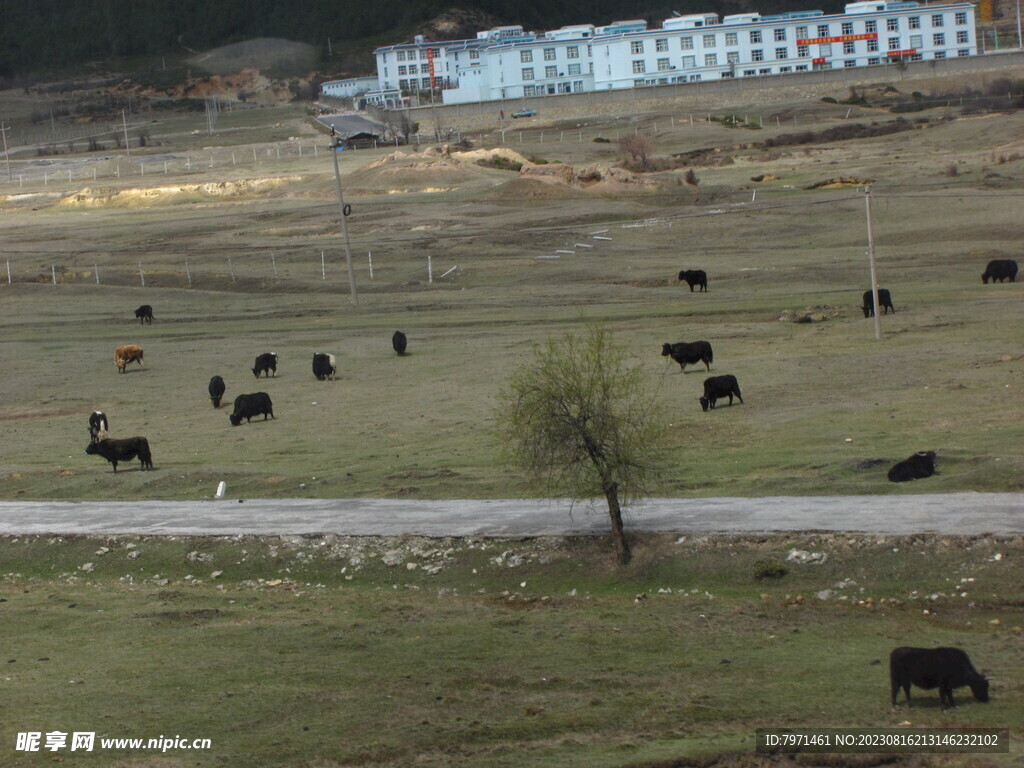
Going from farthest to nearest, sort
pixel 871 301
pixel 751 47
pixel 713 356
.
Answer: pixel 751 47, pixel 871 301, pixel 713 356

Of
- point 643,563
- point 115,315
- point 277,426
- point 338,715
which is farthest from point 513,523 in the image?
point 115,315

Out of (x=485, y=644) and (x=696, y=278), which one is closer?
(x=485, y=644)

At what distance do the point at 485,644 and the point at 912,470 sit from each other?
28.6 ft

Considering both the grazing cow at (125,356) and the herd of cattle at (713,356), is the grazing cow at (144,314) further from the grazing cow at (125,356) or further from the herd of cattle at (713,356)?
the herd of cattle at (713,356)

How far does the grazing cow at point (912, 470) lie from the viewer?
20.8 metres

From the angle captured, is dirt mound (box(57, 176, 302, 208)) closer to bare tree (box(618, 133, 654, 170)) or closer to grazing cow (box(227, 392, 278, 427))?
bare tree (box(618, 133, 654, 170))

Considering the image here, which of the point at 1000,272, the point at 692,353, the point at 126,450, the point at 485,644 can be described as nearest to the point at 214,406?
the point at 126,450

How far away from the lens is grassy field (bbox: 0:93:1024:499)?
1017 inches

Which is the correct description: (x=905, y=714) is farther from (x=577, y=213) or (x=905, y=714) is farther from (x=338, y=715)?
(x=577, y=213)

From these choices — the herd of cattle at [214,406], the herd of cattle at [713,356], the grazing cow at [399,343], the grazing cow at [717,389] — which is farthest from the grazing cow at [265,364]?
the grazing cow at [717,389]

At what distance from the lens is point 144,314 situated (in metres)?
56.8

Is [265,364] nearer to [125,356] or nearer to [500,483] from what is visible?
[125,356]

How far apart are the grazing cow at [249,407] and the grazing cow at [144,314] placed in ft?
82.5

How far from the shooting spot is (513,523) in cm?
2059
